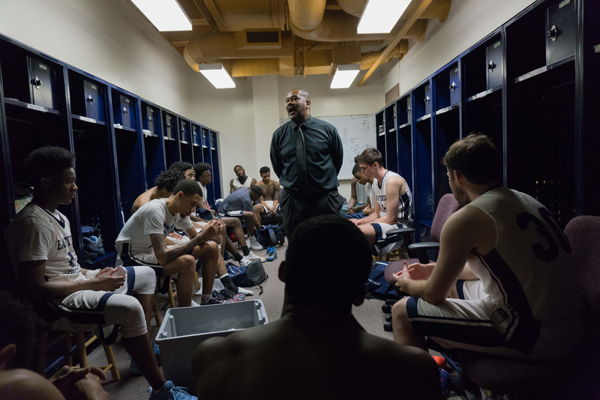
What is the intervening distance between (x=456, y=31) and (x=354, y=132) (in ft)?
11.3

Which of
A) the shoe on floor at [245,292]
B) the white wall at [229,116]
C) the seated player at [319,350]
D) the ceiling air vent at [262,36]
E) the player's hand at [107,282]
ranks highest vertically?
the ceiling air vent at [262,36]

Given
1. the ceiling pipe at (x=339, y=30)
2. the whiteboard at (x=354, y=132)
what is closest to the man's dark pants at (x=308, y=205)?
the ceiling pipe at (x=339, y=30)

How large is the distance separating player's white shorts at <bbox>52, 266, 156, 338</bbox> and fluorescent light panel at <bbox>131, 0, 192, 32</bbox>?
8.88 ft

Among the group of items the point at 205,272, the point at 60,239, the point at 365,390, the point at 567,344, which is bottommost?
the point at 205,272

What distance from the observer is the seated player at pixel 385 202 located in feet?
8.87

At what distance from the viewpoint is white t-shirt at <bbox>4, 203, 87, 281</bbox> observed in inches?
54.9

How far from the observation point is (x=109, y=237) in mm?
2695

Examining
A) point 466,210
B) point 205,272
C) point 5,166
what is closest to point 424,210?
point 205,272

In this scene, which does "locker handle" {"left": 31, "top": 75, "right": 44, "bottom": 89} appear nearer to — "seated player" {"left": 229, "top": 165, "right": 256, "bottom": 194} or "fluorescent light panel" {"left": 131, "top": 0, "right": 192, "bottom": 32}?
"fluorescent light panel" {"left": 131, "top": 0, "right": 192, "bottom": 32}

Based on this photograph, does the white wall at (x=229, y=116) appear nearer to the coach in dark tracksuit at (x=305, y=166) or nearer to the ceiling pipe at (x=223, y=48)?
the ceiling pipe at (x=223, y=48)

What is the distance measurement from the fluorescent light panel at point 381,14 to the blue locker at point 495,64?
131cm

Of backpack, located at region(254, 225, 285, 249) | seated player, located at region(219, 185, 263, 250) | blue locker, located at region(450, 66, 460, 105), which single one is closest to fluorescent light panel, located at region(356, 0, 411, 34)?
blue locker, located at region(450, 66, 460, 105)

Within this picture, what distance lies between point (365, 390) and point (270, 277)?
2977 mm

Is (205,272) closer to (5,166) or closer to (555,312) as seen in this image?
(5,166)
